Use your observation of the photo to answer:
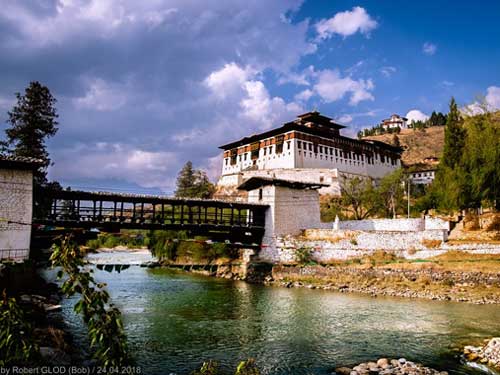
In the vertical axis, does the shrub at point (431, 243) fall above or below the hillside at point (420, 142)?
below

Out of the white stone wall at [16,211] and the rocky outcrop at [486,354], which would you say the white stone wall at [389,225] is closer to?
the rocky outcrop at [486,354]

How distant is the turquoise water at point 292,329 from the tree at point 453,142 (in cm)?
2352

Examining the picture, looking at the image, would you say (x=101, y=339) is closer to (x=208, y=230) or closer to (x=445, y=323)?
(x=445, y=323)

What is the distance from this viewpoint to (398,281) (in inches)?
1081

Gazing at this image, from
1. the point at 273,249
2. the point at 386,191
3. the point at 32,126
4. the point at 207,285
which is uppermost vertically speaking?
the point at 32,126

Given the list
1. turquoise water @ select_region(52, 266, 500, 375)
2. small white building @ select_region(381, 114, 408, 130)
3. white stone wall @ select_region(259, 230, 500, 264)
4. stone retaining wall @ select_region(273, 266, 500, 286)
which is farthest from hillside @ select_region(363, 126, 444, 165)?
turquoise water @ select_region(52, 266, 500, 375)

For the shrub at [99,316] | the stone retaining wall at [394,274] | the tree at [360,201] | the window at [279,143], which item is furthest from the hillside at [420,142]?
the shrub at [99,316]

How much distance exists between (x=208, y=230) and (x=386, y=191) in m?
27.3

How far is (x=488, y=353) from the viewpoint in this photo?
1230cm

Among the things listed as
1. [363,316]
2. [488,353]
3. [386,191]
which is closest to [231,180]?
[386,191]

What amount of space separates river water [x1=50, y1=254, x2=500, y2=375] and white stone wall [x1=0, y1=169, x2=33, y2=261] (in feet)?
12.8

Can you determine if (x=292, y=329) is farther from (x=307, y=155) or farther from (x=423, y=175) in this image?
(x=423, y=175)

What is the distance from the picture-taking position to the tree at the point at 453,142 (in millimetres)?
41312

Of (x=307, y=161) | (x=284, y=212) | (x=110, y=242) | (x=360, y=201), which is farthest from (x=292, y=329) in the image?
(x=110, y=242)
